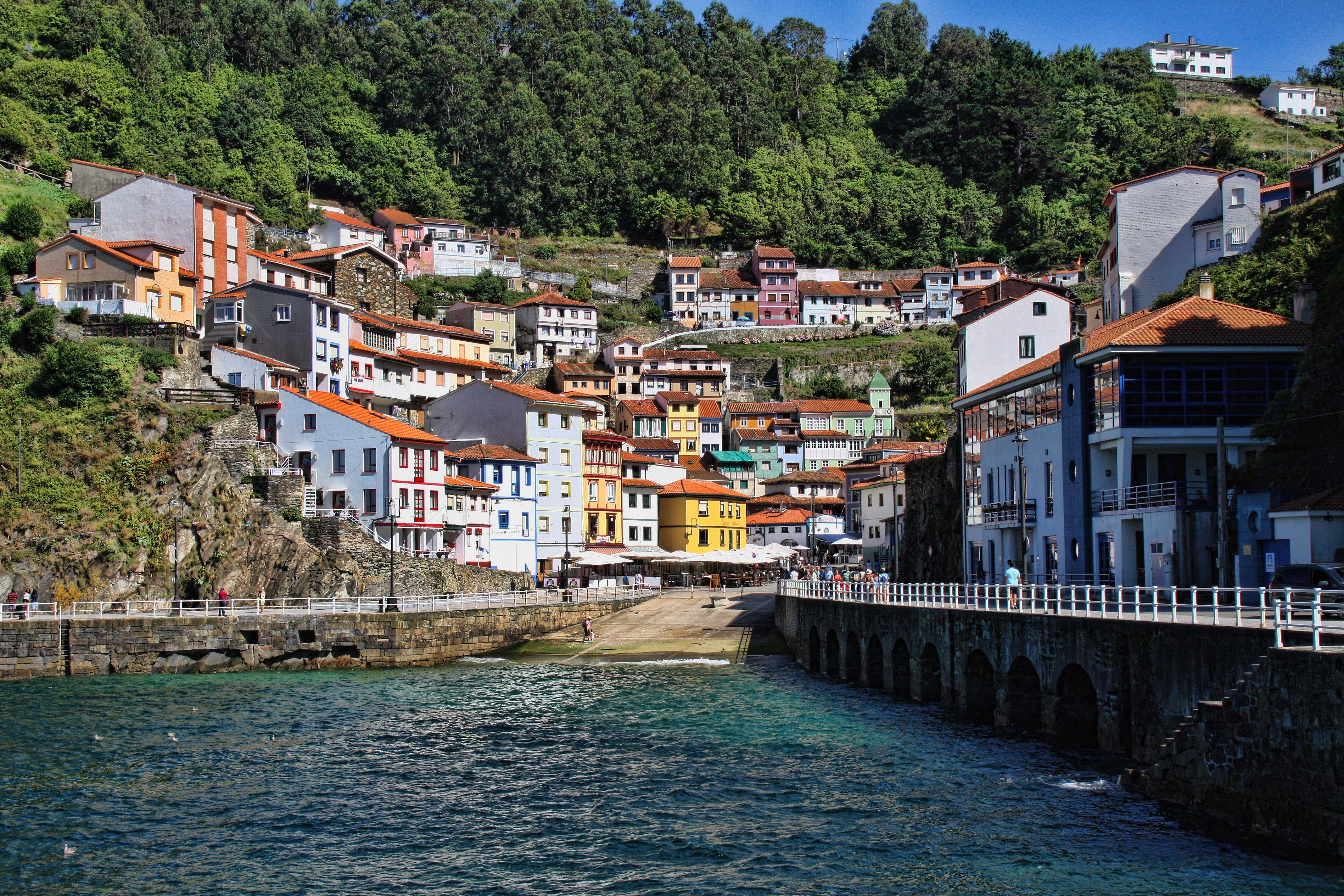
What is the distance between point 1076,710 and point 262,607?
37182 mm

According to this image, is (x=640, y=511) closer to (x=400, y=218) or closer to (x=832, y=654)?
(x=832, y=654)

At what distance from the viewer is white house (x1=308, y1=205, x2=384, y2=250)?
437ft

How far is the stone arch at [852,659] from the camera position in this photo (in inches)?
1897

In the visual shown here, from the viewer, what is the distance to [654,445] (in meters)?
113

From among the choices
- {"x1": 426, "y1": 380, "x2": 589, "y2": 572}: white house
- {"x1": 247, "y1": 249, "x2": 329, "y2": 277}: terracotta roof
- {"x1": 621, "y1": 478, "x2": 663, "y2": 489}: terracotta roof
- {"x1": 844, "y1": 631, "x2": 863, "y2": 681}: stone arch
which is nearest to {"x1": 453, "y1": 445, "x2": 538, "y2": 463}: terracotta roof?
{"x1": 426, "y1": 380, "x2": 589, "y2": 572}: white house

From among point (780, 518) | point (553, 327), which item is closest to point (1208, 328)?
point (780, 518)

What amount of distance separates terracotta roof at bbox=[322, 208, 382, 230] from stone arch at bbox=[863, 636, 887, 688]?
105 m

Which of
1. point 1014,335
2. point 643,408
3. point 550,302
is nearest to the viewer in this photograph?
point 1014,335

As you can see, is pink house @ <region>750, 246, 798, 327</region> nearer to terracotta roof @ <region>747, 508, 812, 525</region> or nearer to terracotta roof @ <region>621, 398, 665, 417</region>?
terracotta roof @ <region>621, 398, 665, 417</region>

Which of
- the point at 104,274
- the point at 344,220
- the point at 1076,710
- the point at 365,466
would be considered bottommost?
the point at 1076,710

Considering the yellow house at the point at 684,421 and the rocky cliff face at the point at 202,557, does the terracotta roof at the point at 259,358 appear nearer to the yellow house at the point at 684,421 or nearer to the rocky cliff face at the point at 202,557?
the rocky cliff face at the point at 202,557

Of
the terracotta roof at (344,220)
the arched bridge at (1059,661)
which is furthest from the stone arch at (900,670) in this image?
the terracotta roof at (344,220)

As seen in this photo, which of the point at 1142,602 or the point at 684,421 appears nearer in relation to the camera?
the point at 1142,602

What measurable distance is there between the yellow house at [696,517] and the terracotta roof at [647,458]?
3.05m
